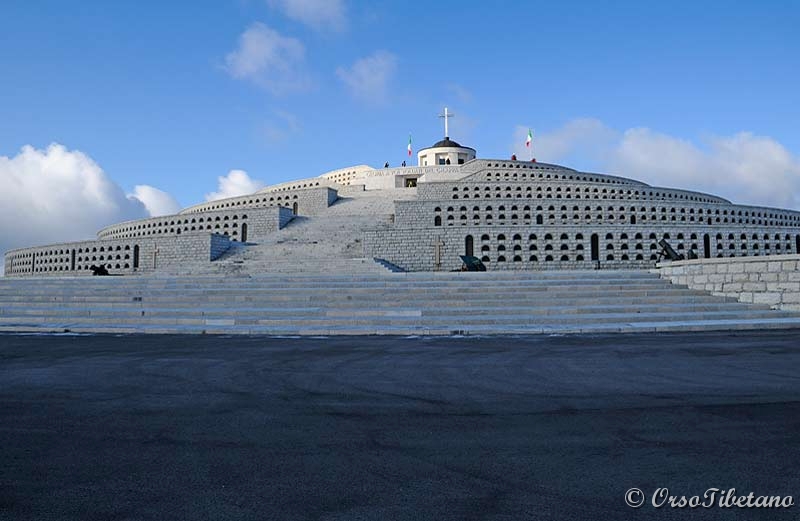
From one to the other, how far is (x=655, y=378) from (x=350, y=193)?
140 feet

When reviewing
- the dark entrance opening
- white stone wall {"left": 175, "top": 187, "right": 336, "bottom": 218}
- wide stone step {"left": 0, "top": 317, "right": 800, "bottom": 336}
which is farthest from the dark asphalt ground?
white stone wall {"left": 175, "top": 187, "right": 336, "bottom": 218}

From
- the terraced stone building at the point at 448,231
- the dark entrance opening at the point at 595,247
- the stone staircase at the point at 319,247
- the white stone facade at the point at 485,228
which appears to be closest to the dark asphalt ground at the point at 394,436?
the stone staircase at the point at 319,247

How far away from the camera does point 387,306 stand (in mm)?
14797

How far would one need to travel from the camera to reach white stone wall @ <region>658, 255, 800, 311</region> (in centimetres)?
1425

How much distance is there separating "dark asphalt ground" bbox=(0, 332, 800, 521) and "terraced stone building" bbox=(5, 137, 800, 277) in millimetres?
18444

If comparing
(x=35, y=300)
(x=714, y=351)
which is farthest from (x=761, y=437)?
(x=35, y=300)

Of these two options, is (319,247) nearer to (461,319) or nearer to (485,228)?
(485,228)

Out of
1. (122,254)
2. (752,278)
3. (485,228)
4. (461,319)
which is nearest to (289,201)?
(122,254)

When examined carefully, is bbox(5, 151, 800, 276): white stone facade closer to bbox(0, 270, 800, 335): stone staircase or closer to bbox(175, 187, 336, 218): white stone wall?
bbox(175, 187, 336, 218): white stone wall

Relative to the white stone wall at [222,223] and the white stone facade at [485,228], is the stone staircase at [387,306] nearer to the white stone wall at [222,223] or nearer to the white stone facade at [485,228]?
the white stone facade at [485,228]

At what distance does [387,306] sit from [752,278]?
961 centimetres

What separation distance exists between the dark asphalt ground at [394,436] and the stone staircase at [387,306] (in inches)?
194

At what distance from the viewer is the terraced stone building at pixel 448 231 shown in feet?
99.6

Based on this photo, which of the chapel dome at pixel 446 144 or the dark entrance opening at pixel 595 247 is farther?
the chapel dome at pixel 446 144
